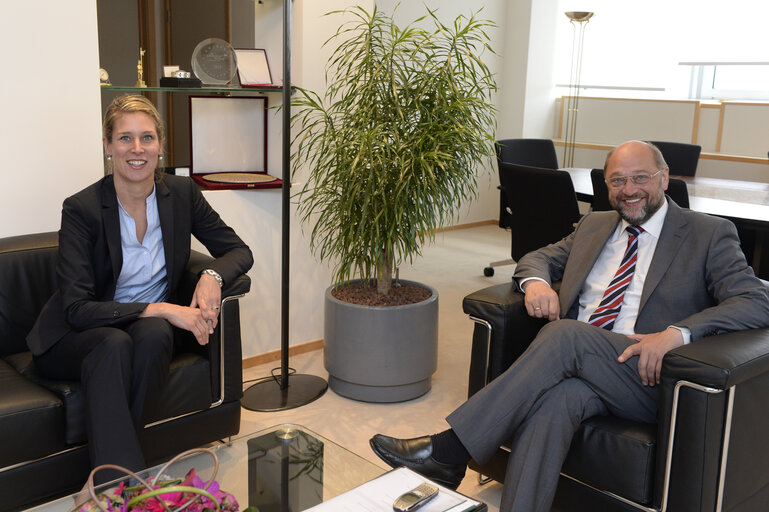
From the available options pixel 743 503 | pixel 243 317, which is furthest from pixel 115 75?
pixel 743 503

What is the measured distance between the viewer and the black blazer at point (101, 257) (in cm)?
231

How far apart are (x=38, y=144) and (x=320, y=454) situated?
1.63 m

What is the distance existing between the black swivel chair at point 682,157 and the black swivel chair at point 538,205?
1.34 m

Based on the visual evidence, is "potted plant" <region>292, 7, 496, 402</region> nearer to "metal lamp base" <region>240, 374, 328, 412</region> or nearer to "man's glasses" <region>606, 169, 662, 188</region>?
"metal lamp base" <region>240, 374, 328, 412</region>

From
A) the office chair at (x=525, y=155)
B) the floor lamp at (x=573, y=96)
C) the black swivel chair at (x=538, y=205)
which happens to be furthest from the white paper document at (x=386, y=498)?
the floor lamp at (x=573, y=96)

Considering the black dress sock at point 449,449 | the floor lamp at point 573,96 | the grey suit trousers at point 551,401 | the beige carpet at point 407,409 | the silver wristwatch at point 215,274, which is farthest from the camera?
the floor lamp at point 573,96

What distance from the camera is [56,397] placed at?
86.1 inches

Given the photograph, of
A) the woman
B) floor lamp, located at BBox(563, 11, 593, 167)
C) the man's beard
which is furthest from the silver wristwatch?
floor lamp, located at BBox(563, 11, 593, 167)

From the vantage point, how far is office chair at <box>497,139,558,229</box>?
4.94 m

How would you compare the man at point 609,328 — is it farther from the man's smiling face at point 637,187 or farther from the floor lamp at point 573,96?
the floor lamp at point 573,96

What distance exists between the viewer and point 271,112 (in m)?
3.58

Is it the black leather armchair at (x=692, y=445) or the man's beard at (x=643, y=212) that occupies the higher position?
the man's beard at (x=643, y=212)

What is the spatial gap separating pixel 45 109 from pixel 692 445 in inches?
94.3

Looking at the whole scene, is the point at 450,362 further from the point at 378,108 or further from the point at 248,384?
the point at 378,108
